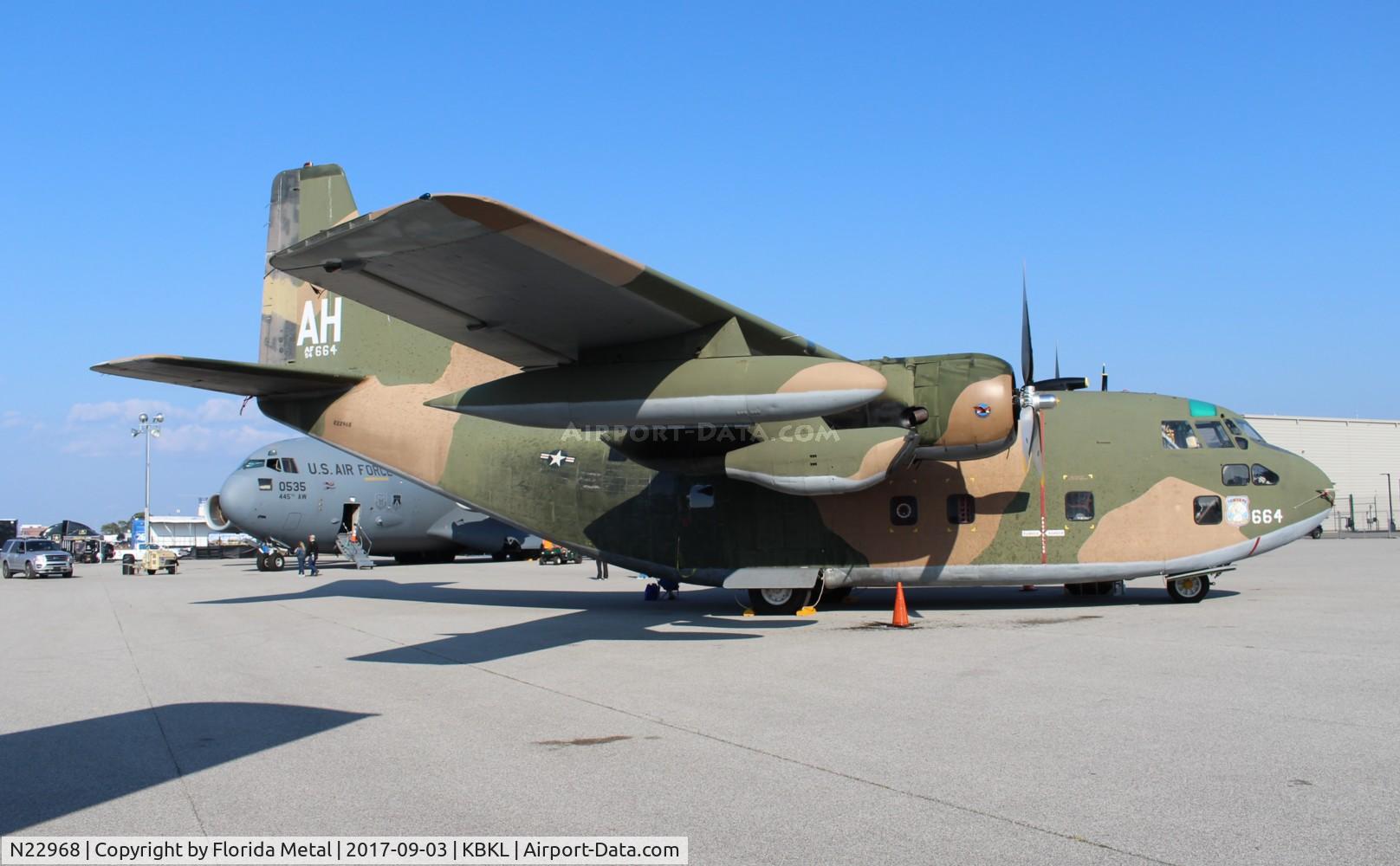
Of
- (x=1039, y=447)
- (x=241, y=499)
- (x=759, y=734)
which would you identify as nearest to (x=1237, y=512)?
(x=1039, y=447)

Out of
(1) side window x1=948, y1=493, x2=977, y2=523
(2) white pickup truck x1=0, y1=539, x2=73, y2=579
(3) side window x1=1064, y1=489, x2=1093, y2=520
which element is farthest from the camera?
(2) white pickup truck x1=0, y1=539, x2=73, y2=579

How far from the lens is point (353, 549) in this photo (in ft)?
115

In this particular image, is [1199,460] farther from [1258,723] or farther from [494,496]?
[494,496]

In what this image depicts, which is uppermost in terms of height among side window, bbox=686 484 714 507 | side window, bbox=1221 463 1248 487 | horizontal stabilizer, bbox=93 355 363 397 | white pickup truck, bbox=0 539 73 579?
horizontal stabilizer, bbox=93 355 363 397

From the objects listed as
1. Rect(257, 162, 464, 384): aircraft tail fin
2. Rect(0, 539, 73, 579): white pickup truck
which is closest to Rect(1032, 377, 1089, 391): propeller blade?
Rect(257, 162, 464, 384): aircraft tail fin

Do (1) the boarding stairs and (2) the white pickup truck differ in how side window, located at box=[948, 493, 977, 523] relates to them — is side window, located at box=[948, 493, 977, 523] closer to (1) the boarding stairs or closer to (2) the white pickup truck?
(1) the boarding stairs

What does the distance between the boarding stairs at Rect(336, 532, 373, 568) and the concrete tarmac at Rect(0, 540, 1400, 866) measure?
65.2ft

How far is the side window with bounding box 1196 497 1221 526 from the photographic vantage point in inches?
621

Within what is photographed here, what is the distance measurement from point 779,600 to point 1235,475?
7855mm

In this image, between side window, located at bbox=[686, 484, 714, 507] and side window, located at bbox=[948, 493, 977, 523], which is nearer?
side window, located at bbox=[948, 493, 977, 523]

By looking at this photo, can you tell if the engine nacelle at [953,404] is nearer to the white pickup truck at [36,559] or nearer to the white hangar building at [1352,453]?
the white pickup truck at [36,559]

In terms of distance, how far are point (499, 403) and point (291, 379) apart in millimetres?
6902

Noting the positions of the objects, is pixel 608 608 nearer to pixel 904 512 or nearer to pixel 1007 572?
pixel 904 512

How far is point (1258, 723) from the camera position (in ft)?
23.9
